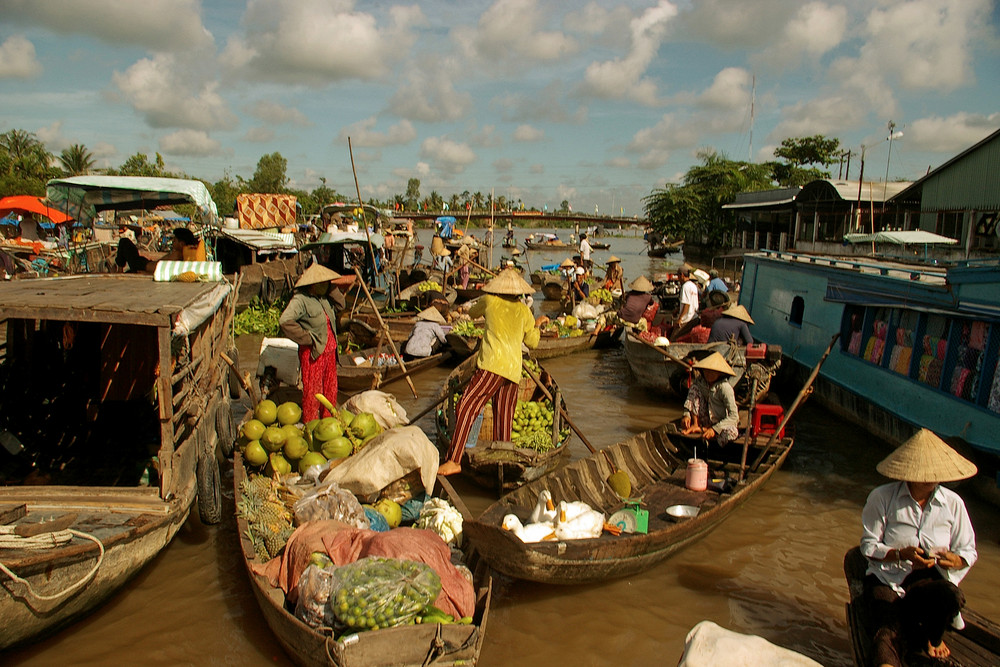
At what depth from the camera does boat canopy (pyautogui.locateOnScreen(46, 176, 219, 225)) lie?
844 centimetres

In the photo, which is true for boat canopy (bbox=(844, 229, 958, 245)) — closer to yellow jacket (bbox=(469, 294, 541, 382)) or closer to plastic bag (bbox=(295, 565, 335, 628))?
yellow jacket (bbox=(469, 294, 541, 382))

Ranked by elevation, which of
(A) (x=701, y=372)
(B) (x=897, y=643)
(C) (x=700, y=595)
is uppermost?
(A) (x=701, y=372)

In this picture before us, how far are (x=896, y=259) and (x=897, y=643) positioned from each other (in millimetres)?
10938

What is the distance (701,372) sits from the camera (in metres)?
6.91

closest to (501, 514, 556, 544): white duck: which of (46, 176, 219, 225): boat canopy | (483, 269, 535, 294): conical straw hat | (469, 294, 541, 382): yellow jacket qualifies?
(469, 294, 541, 382): yellow jacket

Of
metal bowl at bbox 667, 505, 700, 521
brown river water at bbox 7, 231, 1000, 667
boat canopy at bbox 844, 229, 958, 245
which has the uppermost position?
boat canopy at bbox 844, 229, 958, 245

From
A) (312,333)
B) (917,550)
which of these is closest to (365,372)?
(312,333)

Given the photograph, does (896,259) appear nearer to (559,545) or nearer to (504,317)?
(504,317)

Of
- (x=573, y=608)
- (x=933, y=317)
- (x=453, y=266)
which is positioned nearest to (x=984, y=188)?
(x=933, y=317)

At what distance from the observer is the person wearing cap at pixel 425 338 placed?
1190 centimetres

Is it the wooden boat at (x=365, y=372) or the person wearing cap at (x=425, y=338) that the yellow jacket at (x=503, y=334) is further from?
the person wearing cap at (x=425, y=338)

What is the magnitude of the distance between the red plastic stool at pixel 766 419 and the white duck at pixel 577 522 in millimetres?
2941

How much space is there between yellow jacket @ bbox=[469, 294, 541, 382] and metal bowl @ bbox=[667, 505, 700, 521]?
1927mm

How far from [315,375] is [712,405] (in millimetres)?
4211
